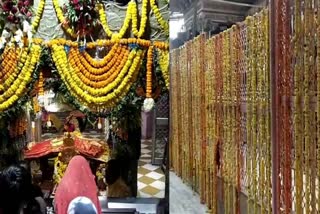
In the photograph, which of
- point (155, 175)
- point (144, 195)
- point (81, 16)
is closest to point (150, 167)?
point (155, 175)

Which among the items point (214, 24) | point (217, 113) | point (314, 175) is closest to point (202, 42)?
point (214, 24)

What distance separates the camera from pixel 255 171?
0.97 m

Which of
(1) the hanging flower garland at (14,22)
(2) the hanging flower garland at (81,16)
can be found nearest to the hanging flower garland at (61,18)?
(2) the hanging flower garland at (81,16)

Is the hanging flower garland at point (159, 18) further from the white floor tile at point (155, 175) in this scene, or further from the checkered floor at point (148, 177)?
the white floor tile at point (155, 175)

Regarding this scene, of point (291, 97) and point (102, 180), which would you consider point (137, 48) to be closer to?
point (102, 180)

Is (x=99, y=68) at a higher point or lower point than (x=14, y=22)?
lower

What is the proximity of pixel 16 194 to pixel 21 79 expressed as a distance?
1.49ft

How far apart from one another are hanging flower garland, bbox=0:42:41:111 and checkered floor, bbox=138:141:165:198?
54cm

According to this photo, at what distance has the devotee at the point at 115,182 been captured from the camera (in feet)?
5.73

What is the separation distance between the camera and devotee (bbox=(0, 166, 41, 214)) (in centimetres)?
155

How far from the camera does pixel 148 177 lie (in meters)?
1.72

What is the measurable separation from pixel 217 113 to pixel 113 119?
1.90 ft

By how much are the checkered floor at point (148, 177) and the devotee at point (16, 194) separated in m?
0.44

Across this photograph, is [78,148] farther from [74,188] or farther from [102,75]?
[74,188]
